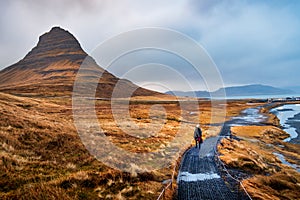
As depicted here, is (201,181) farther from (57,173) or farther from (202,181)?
(57,173)

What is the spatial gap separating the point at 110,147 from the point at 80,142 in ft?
8.71

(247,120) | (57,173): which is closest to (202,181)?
(57,173)

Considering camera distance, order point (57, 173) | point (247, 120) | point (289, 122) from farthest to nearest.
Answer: point (289, 122) < point (247, 120) < point (57, 173)

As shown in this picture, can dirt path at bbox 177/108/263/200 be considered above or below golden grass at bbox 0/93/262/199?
below

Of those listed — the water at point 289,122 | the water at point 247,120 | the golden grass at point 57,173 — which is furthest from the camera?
the water at point 247,120

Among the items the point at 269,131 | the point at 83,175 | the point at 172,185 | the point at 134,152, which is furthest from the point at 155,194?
the point at 269,131

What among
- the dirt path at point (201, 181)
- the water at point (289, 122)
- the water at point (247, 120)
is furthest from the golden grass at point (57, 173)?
the water at point (247, 120)

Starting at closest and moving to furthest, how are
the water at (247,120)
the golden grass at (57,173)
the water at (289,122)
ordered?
the golden grass at (57,173), the water at (289,122), the water at (247,120)

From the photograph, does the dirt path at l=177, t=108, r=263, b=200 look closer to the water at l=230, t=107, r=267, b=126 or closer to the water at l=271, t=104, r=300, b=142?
the water at l=271, t=104, r=300, b=142

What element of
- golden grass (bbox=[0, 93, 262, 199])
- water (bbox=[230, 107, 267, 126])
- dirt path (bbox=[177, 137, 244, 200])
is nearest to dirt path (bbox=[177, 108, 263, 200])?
dirt path (bbox=[177, 137, 244, 200])

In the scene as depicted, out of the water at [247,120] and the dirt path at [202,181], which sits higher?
the water at [247,120]

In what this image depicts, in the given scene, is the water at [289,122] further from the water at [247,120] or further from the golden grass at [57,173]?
the golden grass at [57,173]

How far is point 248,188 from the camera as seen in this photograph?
12.9 m

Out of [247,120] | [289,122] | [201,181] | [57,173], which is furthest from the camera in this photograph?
[289,122]
